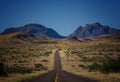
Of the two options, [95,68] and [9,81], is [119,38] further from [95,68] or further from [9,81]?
A: [9,81]

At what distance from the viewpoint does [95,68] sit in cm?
4091

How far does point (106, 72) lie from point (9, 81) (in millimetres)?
17105

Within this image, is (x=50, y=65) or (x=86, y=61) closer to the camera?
(x=50, y=65)

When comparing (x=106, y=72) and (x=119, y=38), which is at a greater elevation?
(x=119, y=38)

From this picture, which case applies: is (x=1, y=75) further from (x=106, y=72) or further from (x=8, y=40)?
(x=8, y=40)

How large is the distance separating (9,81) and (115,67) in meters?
19.7

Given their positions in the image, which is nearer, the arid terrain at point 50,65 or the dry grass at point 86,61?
the dry grass at point 86,61

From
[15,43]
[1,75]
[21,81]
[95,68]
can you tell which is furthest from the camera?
[15,43]

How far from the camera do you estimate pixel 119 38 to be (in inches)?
7835

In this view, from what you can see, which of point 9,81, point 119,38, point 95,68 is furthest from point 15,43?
point 9,81

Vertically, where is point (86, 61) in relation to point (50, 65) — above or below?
above

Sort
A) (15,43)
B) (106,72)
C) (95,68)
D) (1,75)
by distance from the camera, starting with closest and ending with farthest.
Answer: (1,75) < (106,72) < (95,68) < (15,43)

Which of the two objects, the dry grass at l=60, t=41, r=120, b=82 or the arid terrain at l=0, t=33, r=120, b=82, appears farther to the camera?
the arid terrain at l=0, t=33, r=120, b=82

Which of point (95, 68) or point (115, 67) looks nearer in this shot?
point (115, 67)
